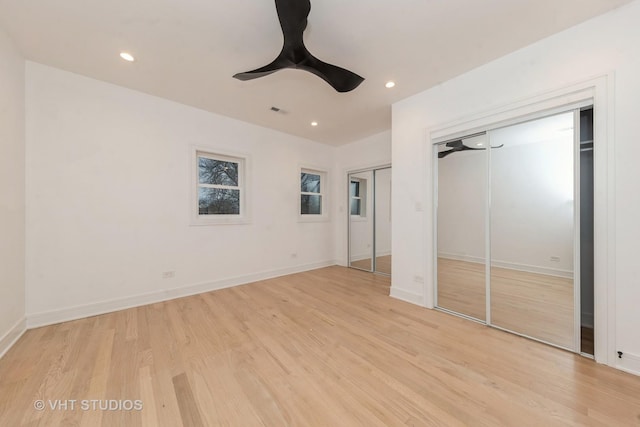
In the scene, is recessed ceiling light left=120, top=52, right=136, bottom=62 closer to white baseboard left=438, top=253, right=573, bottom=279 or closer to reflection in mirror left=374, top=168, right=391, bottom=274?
reflection in mirror left=374, top=168, right=391, bottom=274

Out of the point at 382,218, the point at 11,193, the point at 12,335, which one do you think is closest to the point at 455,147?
the point at 382,218

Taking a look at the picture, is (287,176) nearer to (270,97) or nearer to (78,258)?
(270,97)

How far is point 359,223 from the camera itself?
521 centimetres

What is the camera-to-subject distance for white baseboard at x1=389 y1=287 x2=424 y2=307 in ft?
9.72

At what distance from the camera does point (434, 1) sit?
1.69 m

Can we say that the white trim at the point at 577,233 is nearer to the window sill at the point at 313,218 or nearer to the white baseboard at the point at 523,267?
the white baseboard at the point at 523,267

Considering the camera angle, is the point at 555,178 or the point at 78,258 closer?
the point at 555,178

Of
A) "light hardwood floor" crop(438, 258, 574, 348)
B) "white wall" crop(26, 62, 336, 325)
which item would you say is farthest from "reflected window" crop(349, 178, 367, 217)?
"light hardwood floor" crop(438, 258, 574, 348)

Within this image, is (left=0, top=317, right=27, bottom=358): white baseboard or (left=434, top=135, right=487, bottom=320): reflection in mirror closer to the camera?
(left=0, top=317, right=27, bottom=358): white baseboard

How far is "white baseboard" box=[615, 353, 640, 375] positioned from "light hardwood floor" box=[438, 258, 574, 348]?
0.27 m

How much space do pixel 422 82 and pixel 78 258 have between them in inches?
180

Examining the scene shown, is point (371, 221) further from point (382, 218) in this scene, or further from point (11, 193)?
point (11, 193)

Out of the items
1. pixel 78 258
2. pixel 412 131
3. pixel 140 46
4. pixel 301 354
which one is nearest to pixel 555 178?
pixel 412 131

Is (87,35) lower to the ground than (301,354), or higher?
higher
